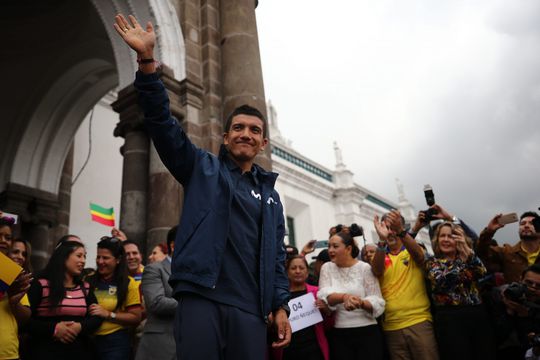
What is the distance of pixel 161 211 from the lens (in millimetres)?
4641

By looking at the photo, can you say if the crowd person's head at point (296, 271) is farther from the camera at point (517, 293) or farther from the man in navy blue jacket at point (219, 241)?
the man in navy blue jacket at point (219, 241)

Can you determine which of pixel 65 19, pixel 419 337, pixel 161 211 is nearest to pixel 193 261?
pixel 419 337

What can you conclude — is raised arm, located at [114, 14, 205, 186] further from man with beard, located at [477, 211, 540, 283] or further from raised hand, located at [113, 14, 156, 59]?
man with beard, located at [477, 211, 540, 283]

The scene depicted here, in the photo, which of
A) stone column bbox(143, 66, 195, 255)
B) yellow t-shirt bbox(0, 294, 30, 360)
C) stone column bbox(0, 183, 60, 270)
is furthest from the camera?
stone column bbox(0, 183, 60, 270)

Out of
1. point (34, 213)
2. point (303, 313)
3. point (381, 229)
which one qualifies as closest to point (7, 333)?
point (303, 313)

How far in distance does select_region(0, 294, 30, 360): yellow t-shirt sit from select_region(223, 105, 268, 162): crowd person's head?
1928mm

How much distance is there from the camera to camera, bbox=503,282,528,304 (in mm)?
3107

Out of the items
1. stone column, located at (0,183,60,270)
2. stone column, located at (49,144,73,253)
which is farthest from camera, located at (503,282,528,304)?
stone column, located at (49,144,73,253)

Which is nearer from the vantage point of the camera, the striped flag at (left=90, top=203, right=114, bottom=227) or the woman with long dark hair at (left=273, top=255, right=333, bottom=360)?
the woman with long dark hair at (left=273, top=255, right=333, bottom=360)

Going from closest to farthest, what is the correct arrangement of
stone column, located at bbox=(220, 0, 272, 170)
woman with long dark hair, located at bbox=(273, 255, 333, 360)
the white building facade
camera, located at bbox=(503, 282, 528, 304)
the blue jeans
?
camera, located at bbox=(503, 282, 528, 304), the blue jeans, woman with long dark hair, located at bbox=(273, 255, 333, 360), stone column, located at bbox=(220, 0, 272, 170), the white building facade

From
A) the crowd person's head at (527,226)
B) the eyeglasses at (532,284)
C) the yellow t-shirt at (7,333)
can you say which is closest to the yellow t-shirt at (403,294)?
the eyeglasses at (532,284)

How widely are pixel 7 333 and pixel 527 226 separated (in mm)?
4028

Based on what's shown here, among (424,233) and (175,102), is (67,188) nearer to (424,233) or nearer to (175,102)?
(175,102)

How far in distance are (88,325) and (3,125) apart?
300 inches
